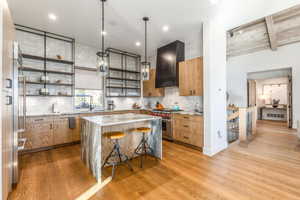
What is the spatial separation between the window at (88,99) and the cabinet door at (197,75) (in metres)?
3.31

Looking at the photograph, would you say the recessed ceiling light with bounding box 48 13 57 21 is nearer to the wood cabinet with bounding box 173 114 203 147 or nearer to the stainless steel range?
the stainless steel range

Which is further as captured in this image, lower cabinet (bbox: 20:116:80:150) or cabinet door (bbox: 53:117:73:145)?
cabinet door (bbox: 53:117:73:145)

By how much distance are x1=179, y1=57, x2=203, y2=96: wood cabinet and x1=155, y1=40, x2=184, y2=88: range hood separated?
0.89ft

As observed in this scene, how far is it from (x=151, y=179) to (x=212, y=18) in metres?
3.68

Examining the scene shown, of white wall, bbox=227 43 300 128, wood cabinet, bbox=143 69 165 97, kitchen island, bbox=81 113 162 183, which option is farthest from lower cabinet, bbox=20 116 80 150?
white wall, bbox=227 43 300 128

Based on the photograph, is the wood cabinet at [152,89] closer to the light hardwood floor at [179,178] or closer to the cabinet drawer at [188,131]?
the cabinet drawer at [188,131]

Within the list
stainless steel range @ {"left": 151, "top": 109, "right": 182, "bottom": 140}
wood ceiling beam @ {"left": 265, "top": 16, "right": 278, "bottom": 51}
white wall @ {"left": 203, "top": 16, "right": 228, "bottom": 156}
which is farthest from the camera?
wood ceiling beam @ {"left": 265, "top": 16, "right": 278, "bottom": 51}

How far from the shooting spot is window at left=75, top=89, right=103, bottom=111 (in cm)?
448

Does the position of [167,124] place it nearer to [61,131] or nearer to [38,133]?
[61,131]

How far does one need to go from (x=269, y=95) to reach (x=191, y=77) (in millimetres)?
8013

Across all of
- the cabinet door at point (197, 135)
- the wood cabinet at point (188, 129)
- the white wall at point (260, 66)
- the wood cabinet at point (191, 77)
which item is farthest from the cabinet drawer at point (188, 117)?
the white wall at point (260, 66)

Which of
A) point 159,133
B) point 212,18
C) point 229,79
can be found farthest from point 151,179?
point 229,79

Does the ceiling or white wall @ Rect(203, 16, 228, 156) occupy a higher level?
the ceiling


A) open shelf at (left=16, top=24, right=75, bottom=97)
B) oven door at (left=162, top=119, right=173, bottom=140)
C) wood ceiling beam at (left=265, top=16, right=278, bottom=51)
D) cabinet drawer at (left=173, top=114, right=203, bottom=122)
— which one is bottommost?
oven door at (left=162, top=119, right=173, bottom=140)
